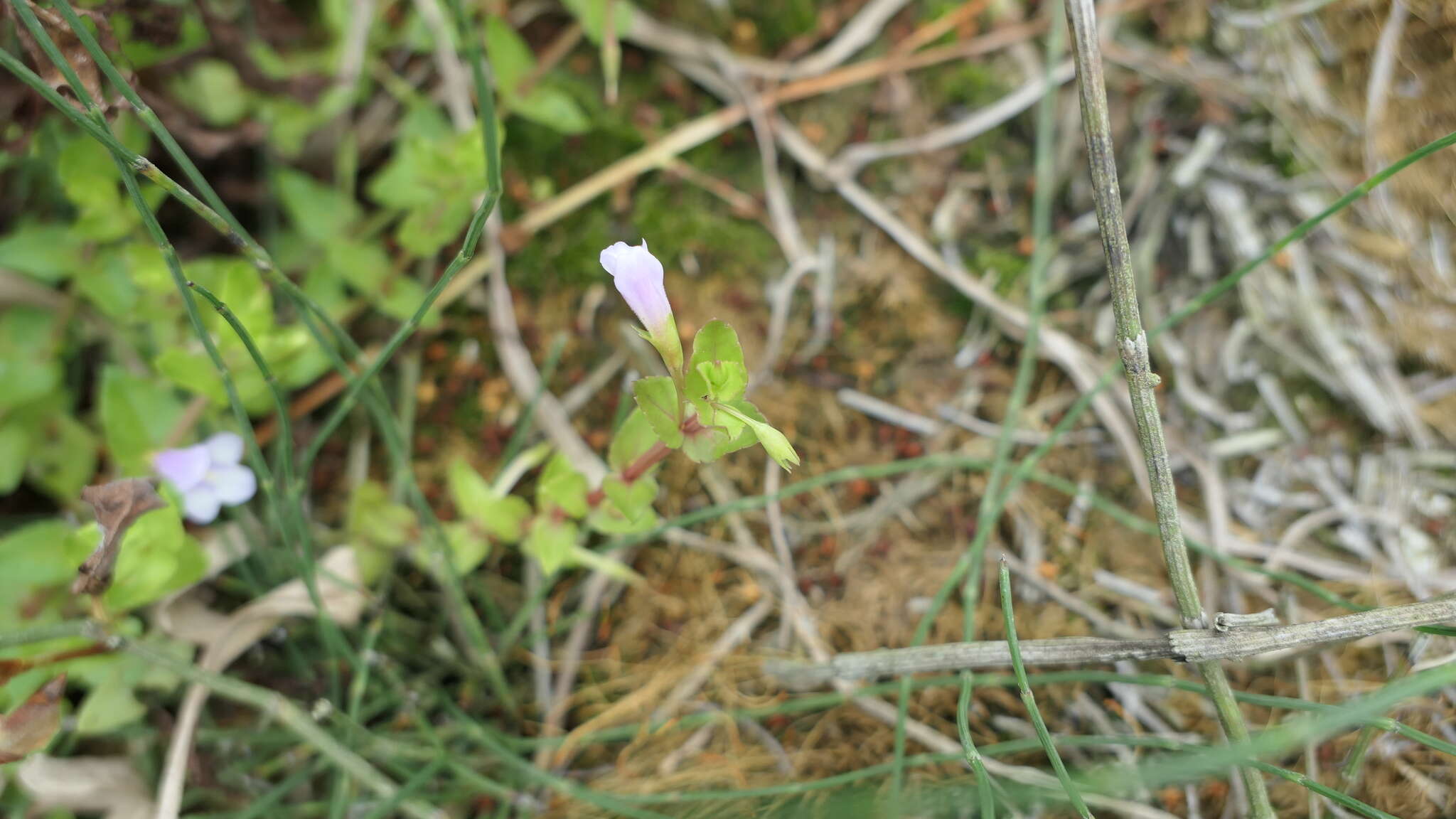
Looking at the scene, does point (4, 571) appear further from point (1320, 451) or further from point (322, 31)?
point (1320, 451)

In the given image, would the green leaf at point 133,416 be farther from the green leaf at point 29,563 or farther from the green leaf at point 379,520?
the green leaf at point 379,520

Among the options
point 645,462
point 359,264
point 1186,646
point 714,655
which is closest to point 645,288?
point 645,462

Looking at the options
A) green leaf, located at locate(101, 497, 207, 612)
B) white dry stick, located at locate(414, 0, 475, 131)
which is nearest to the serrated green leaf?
green leaf, located at locate(101, 497, 207, 612)

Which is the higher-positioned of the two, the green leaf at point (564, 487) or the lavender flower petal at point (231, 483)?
the lavender flower petal at point (231, 483)

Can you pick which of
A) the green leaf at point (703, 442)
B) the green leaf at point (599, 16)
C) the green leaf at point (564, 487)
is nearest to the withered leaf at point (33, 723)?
the green leaf at point (564, 487)

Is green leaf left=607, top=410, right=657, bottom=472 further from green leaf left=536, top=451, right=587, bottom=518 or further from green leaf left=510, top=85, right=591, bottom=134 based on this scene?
green leaf left=510, top=85, right=591, bottom=134

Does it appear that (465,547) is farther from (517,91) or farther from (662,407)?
(517,91)
